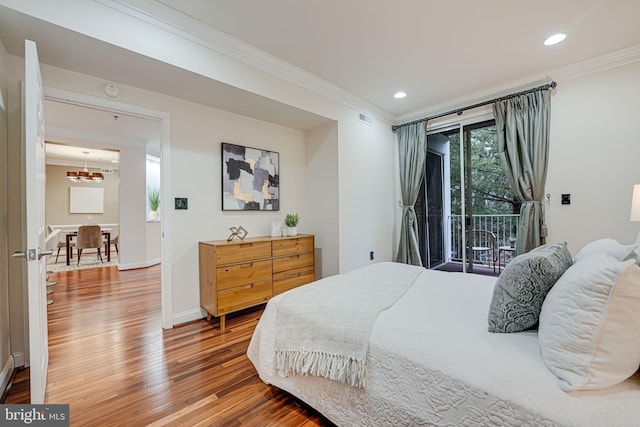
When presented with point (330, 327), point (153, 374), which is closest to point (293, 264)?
point (153, 374)

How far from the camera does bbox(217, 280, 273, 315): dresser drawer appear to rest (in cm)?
270

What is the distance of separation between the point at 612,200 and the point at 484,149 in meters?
1.47

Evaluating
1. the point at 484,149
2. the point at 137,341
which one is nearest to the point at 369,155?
the point at 484,149

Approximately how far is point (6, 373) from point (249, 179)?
2.53 metres

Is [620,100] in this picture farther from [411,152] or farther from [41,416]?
[41,416]

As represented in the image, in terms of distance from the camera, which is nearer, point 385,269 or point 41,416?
point 41,416

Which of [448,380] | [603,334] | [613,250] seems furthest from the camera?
[613,250]

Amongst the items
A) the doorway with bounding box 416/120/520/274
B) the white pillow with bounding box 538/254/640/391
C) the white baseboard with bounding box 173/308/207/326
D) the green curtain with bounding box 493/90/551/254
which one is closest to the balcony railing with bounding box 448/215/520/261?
the doorway with bounding box 416/120/520/274

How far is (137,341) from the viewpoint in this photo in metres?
2.48

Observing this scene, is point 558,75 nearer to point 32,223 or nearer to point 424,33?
point 424,33

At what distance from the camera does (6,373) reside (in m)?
1.85

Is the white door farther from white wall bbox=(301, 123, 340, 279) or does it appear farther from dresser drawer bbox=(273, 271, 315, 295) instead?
white wall bbox=(301, 123, 340, 279)

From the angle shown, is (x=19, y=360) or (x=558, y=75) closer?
(x=19, y=360)

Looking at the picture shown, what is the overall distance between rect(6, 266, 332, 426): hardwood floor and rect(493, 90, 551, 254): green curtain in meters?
3.11
